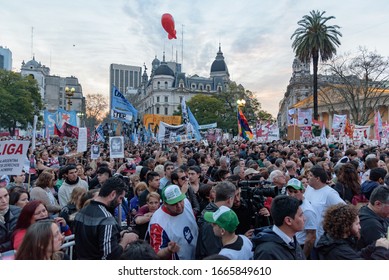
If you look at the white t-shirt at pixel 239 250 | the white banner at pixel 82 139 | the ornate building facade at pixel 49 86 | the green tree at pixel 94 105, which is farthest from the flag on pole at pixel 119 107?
the ornate building facade at pixel 49 86

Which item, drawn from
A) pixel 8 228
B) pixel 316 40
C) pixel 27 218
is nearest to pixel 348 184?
pixel 27 218

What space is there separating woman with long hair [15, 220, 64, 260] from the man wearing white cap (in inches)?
49.7

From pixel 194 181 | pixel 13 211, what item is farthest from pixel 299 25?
pixel 13 211

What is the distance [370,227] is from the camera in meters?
4.11

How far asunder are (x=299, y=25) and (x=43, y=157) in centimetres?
2986

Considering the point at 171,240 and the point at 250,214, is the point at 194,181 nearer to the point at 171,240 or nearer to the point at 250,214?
the point at 250,214

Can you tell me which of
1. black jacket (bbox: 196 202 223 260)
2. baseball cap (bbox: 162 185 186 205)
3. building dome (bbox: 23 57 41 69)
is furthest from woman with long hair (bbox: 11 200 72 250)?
building dome (bbox: 23 57 41 69)

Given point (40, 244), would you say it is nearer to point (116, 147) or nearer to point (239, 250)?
point (239, 250)

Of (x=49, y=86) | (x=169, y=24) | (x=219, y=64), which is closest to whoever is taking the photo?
(x=169, y=24)

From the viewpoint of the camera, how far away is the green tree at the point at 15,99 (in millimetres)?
56166

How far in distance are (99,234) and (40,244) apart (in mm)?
778

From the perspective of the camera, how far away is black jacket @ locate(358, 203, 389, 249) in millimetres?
4016

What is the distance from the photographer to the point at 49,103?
135250 mm

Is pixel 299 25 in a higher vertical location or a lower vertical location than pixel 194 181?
higher
